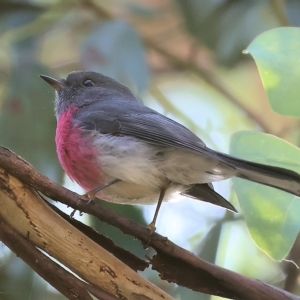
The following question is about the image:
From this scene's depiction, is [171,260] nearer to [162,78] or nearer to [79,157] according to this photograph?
[79,157]

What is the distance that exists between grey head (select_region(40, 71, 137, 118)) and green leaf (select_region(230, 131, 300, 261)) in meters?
0.37

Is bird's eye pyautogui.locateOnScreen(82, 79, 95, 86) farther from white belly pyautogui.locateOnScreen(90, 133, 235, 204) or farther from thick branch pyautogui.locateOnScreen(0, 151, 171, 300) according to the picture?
thick branch pyautogui.locateOnScreen(0, 151, 171, 300)

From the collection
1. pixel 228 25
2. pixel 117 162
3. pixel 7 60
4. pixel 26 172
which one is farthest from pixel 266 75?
pixel 7 60

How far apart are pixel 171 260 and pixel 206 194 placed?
0.30 m

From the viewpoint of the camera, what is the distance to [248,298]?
629 mm

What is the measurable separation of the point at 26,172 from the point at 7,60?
88 cm

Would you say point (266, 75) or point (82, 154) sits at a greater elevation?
point (266, 75)

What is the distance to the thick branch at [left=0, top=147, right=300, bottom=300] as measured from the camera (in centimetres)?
60

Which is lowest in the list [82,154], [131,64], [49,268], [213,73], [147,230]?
[49,268]

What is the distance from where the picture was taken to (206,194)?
94 cm

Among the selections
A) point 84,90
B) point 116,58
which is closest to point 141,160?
point 84,90

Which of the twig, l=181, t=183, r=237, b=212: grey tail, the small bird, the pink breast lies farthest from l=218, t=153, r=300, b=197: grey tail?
the twig

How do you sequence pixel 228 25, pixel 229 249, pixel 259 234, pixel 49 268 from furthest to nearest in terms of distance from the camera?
pixel 228 25
pixel 229 249
pixel 259 234
pixel 49 268

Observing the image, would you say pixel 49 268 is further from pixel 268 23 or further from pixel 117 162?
pixel 268 23
